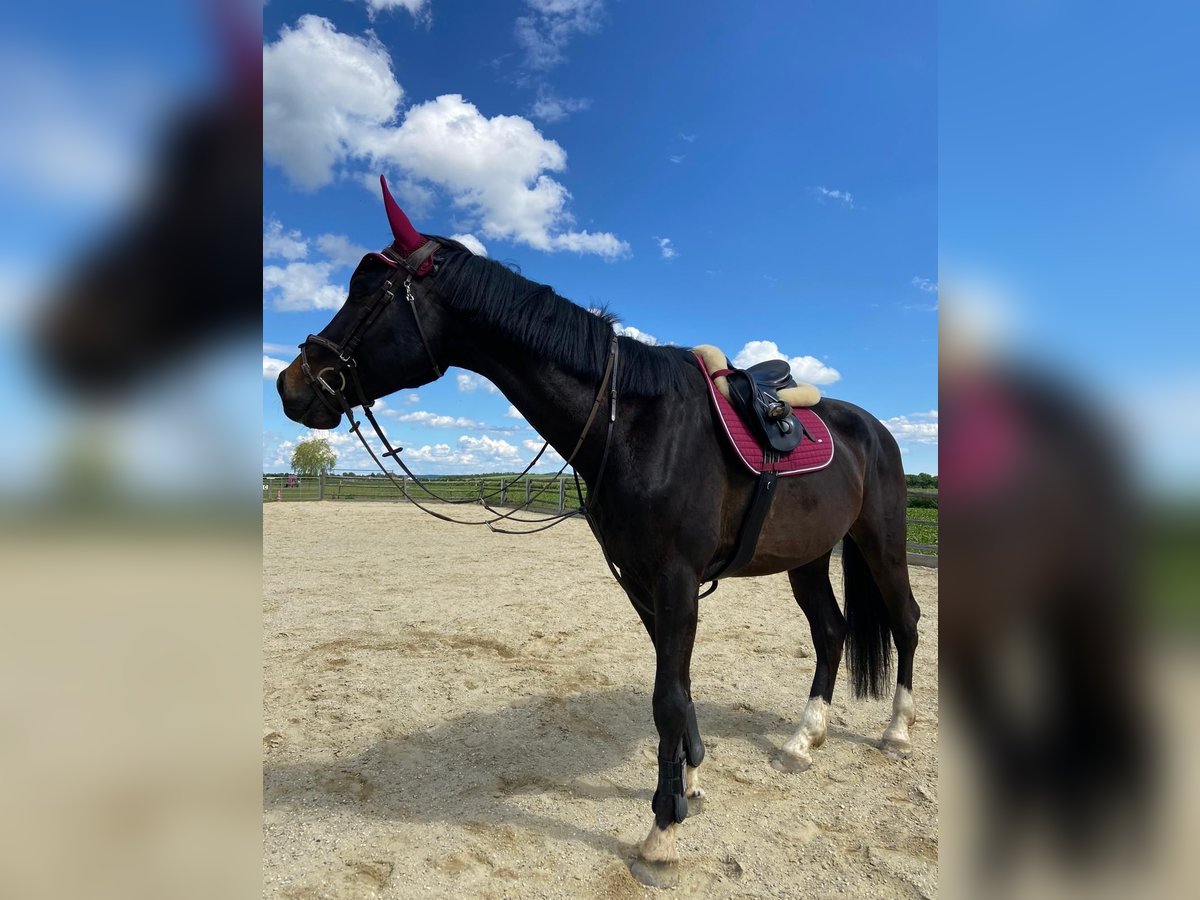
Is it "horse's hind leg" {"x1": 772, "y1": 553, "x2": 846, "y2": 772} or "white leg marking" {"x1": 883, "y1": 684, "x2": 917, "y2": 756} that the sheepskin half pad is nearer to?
"horse's hind leg" {"x1": 772, "y1": 553, "x2": 846, "y2": 772}

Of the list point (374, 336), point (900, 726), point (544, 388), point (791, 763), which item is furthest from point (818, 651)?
point (374, 336)

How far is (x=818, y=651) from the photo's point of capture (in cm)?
379

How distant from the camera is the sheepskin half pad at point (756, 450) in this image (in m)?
2.76

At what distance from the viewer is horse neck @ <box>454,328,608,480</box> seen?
2.51 metres

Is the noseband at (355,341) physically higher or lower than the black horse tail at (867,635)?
higher

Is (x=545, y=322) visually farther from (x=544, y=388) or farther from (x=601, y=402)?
(x=601, y=402)

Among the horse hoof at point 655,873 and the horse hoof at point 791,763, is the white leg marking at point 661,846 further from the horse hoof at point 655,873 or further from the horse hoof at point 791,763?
the horse hoof at point 791,763

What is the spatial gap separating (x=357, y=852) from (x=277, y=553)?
30.3 ft

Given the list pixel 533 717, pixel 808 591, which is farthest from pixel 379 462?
pixel 808 591

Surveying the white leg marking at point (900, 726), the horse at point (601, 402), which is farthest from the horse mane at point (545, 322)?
→ the white leg marking at point (900, 726)

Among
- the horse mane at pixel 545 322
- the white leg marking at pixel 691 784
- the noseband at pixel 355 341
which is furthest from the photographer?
the white leg marking at pixel 691 784

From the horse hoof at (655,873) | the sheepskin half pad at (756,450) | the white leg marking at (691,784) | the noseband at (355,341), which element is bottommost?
the horse hoof at (655,873)

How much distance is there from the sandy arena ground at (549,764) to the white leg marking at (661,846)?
0.24 ft
